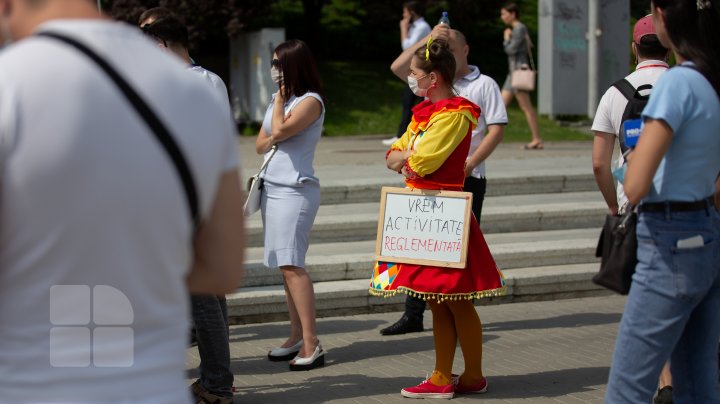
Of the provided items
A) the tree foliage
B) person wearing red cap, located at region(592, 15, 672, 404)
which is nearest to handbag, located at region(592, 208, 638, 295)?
person wearing red cap, located at region(592, 15, 672, 404)

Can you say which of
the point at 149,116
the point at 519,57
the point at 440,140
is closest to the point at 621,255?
the point at 440,140

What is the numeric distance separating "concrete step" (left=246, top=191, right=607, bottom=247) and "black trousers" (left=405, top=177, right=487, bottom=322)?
2245 millimetres

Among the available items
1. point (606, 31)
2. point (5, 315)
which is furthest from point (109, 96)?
point (606, 31)

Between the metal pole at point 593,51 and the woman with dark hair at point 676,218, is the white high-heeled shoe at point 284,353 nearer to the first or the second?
the woman with dark hair at point 676,218

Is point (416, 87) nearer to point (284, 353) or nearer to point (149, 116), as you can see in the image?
point (284, 353)

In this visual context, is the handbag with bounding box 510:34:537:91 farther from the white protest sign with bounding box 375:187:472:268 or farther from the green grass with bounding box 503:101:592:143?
the white protest sign with bounding box 375:187:472:268

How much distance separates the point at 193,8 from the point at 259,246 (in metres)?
10.2

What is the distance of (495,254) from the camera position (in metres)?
9.14

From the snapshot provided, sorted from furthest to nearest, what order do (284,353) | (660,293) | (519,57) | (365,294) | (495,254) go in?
(519,57), (495,254), (365,294), (284,353), (660,293)

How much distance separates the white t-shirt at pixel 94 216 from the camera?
5.98 ft

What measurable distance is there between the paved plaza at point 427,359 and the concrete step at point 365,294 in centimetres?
10

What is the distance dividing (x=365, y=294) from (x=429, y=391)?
2.38 meters

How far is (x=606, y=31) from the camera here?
18.3 m

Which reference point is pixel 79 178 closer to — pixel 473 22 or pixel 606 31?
pixel 606 31
